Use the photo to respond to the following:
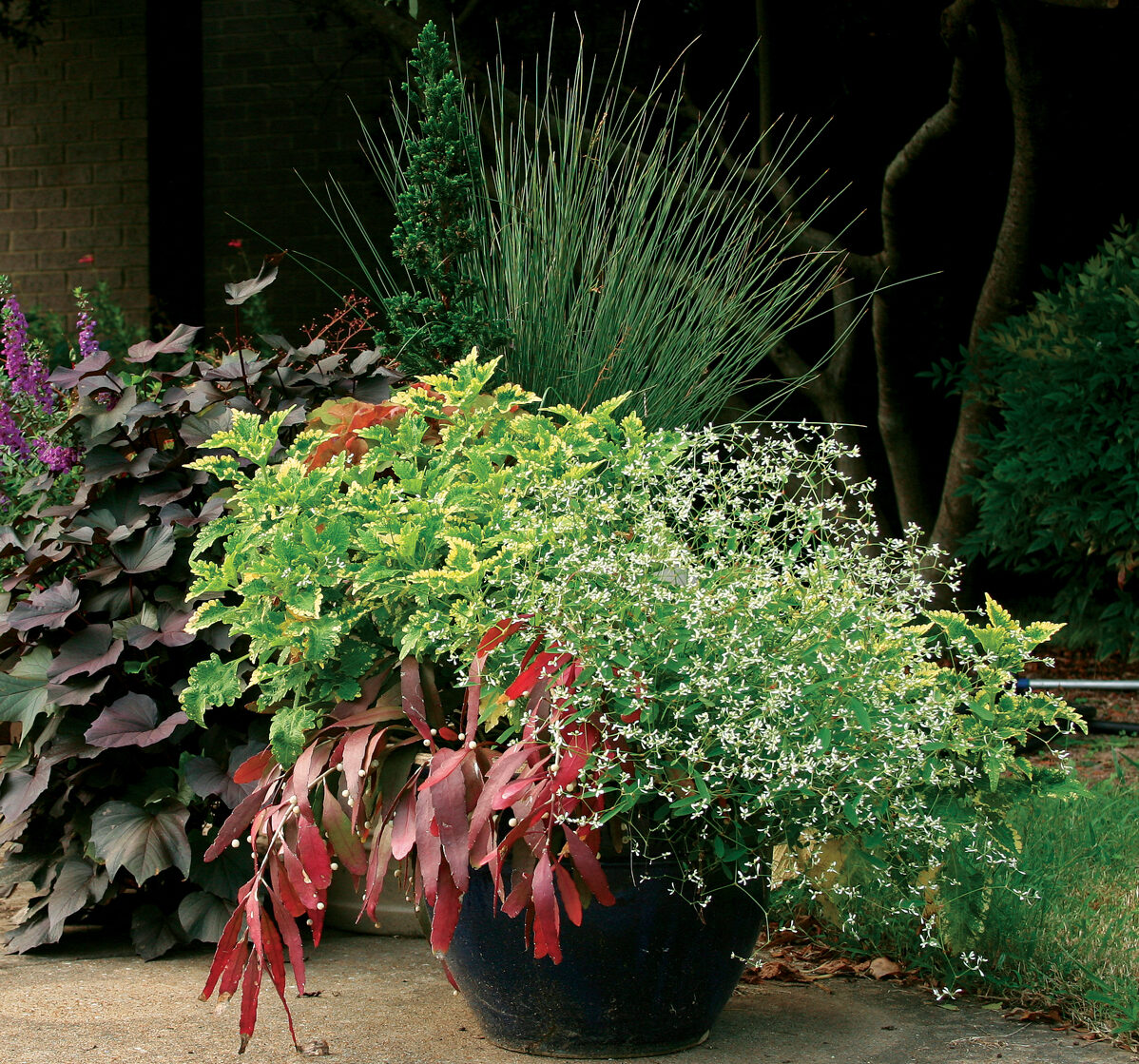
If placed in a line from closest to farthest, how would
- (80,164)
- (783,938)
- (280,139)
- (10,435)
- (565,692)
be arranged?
(565,692), (783,938), (10,435), (80,164), (280,139)

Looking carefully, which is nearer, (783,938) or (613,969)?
(613,969)

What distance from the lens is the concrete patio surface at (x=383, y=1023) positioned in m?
2.01

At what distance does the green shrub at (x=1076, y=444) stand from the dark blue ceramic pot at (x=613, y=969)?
11.5ft

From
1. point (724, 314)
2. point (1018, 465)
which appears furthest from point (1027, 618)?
point (724, 314)

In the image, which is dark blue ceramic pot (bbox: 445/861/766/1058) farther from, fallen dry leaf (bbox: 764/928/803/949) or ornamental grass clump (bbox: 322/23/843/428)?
ornamental grass clump (bbox: 322/23/843/428)

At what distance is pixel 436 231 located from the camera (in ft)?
10.8

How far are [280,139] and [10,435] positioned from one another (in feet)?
19.0

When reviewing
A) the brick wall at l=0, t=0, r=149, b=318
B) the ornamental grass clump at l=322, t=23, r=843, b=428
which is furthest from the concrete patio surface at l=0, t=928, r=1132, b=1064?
the brick wall at l=0, t=0, r=149, b=318

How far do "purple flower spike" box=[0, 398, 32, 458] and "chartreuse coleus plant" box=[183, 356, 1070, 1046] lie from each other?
1040 millimetres

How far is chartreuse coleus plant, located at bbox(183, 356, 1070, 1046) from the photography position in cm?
180

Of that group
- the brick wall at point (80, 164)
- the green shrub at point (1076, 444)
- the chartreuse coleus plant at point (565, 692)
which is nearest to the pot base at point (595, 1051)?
the chartreuse coleus plant at point (565, 692)

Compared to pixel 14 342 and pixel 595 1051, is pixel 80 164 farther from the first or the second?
pixel 595 1051

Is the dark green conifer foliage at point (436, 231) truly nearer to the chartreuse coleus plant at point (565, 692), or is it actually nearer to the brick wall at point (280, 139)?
the chartreuse coleus plant at point (565, 692)

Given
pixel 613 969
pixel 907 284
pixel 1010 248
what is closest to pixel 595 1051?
pixel 613 969
